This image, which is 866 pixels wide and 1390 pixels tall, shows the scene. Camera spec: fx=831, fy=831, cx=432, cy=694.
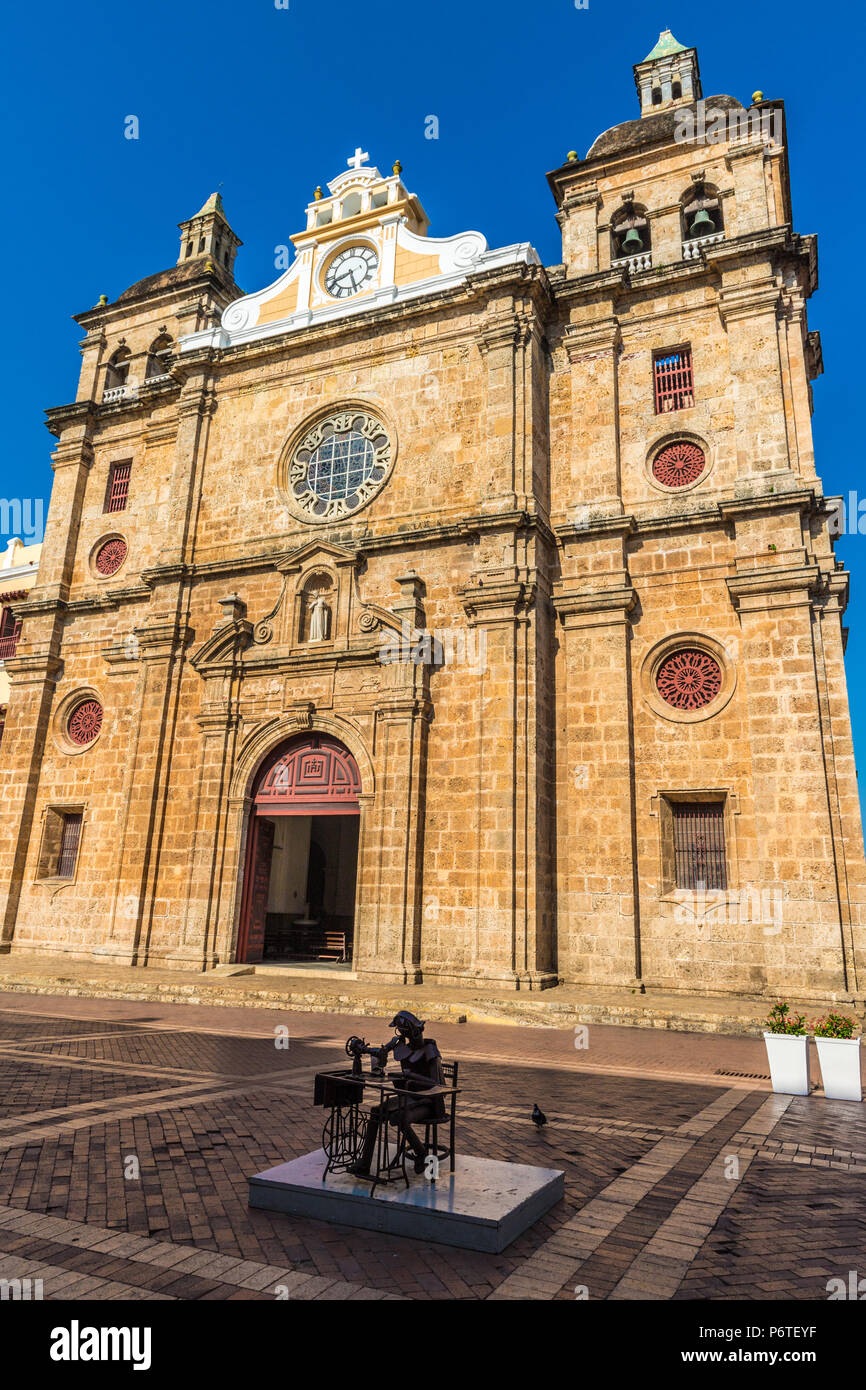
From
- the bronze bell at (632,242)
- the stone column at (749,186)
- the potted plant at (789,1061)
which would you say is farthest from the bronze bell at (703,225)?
the potted plant at (789,1061)

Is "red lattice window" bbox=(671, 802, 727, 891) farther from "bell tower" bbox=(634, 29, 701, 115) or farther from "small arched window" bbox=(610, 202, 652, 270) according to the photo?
"bell tower" bbox=(634, 29, 701, 115)

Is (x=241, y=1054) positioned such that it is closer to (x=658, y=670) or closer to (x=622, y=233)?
(x=658, y=670)

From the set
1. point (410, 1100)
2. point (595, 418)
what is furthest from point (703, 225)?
point (410, 1100)

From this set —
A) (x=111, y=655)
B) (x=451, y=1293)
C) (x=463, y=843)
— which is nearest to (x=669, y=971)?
(x=463, y=843)

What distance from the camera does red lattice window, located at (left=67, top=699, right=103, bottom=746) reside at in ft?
73.5

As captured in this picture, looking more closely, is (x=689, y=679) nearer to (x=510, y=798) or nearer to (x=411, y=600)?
(x=510, y=798)

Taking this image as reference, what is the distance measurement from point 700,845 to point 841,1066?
702 cm

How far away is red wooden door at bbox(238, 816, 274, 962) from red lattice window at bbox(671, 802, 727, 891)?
9099 millimetres

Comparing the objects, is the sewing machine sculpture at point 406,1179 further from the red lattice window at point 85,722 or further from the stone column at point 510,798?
the red lattice window at point 85,722

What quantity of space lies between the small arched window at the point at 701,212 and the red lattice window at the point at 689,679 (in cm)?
973

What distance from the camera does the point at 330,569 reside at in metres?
19.0

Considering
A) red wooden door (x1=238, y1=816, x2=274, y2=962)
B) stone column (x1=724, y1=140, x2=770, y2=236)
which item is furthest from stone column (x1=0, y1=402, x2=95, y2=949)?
stone column (x1=724, y1=140, x2=770, y2=236)

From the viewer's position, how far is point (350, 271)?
2184cm
